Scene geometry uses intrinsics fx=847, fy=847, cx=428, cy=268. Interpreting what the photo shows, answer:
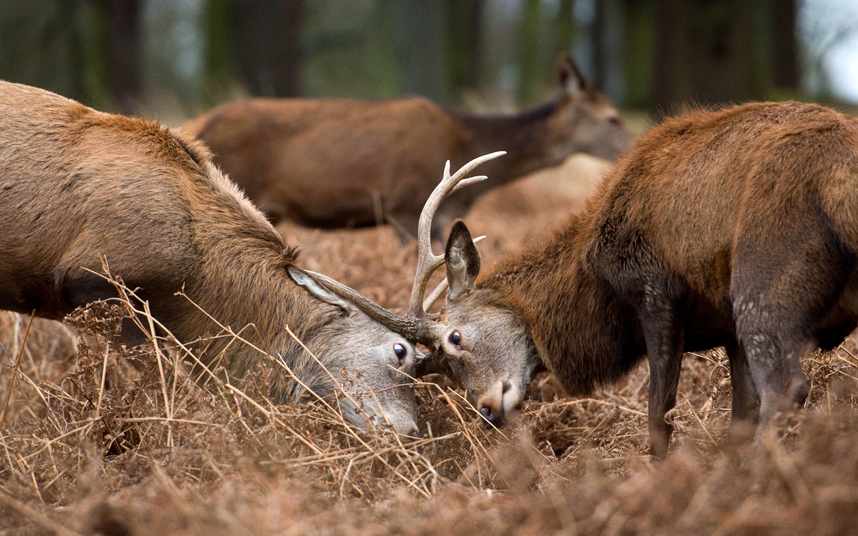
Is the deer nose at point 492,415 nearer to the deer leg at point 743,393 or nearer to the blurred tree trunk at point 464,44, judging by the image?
the deer leg at point 743,393

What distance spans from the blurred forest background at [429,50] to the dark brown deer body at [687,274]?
6913 millimetres

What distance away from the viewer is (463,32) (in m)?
21.1

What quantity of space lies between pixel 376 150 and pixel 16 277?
18.0 feet

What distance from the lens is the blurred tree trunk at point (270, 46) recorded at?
18328 millimetres

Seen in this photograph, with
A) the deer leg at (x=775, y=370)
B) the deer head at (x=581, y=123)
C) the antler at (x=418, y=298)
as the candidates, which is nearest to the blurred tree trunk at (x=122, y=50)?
the deer head at (x=581, y=123)

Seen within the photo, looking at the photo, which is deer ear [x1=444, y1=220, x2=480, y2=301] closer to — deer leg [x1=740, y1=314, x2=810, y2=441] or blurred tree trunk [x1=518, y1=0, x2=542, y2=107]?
deer leg [x1=740, y1=314, x2=810, y2=441]

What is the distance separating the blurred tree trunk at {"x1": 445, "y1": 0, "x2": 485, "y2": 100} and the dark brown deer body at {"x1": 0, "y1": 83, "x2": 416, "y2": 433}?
48.3ft

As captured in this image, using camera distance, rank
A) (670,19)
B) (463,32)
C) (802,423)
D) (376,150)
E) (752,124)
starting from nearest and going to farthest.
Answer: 1. (802,423)
2. (752,124)
3. (376,150)
4. (670,19)
5. (463,32)

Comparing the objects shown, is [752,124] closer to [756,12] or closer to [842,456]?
[842,456]

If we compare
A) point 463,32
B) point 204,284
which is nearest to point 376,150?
point 204,284

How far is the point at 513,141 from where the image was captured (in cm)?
1020

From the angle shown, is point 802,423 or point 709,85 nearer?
point 802,423

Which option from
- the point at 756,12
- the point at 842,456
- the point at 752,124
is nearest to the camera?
the point at 842,456

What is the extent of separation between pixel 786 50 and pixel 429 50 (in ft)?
24.6
